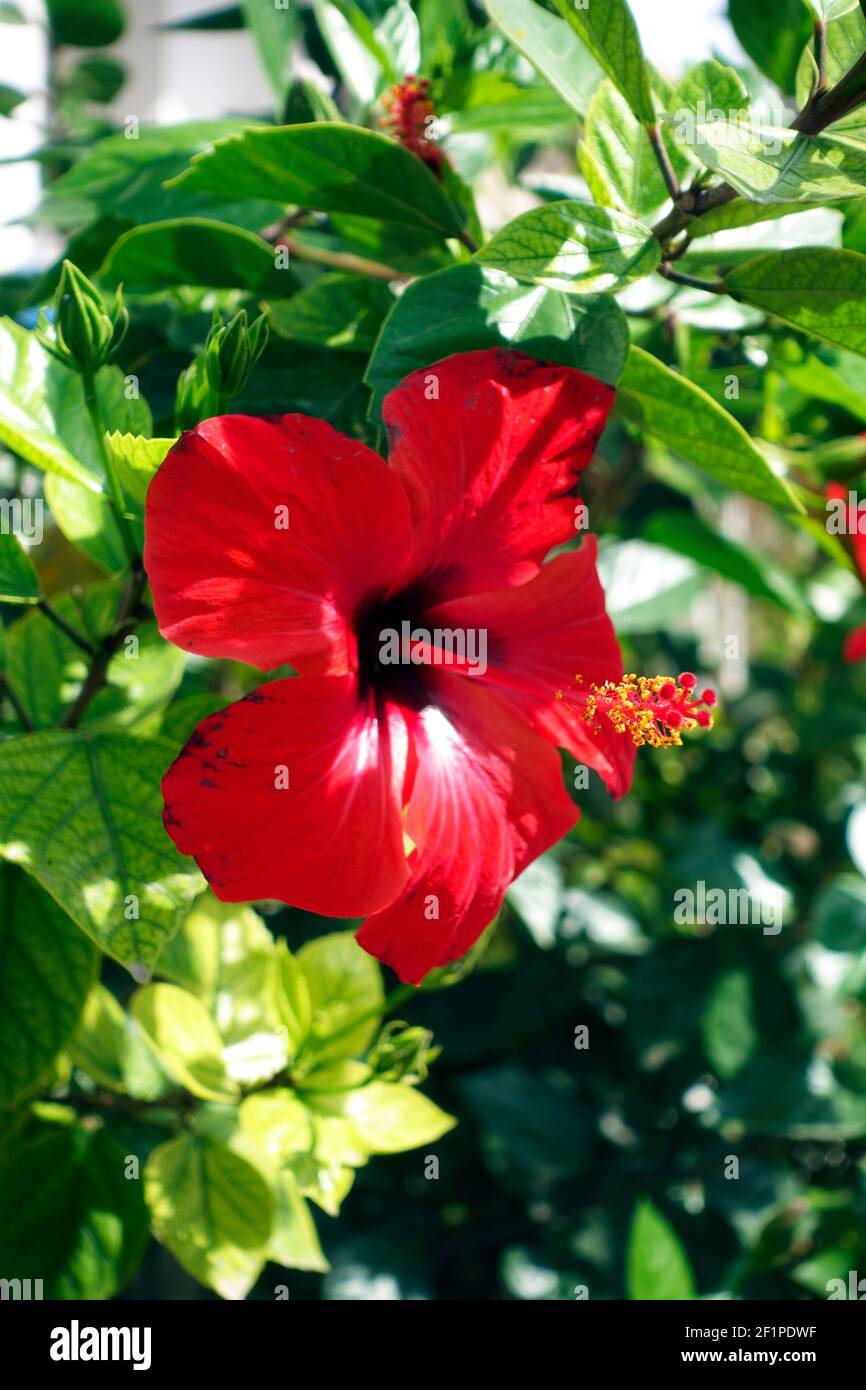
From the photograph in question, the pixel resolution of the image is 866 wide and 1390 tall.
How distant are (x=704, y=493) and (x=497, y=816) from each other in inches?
32.6

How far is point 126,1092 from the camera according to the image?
0.89m

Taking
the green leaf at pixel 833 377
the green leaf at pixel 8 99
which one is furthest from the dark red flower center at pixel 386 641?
the green leaf at pixel 8 99

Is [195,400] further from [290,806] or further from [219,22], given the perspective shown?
[219,22]

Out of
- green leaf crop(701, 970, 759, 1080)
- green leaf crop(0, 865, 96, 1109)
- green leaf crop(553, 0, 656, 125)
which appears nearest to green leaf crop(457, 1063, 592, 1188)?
green leaf crop(701, 970, 759, 1080)

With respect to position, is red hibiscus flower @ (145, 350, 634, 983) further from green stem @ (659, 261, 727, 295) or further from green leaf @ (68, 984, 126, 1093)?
green leaf @ (68, 984, 126, 1093)

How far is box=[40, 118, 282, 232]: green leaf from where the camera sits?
86cm

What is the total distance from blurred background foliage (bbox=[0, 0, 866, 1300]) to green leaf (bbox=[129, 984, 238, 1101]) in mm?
179

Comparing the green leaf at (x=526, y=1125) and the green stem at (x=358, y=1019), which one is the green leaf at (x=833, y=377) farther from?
the green leaf at (x=526, y=1125)

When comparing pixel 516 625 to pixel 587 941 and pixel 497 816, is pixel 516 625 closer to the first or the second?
pixel 497 816

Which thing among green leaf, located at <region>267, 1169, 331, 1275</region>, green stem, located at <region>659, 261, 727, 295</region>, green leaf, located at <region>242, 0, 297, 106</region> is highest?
green leaf, located at <region>242, 0, 297, 106</region>

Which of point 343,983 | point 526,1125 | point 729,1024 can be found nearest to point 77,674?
point 343,983

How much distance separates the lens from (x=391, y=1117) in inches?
30.6

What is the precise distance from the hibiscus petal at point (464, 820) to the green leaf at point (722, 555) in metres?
0.58
